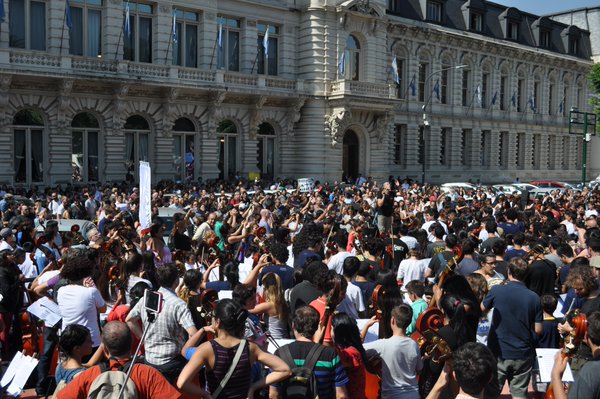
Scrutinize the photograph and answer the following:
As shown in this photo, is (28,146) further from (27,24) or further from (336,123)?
(336,123)

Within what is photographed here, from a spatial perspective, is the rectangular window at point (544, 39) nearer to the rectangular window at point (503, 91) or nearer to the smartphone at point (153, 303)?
the rectangular window at point (503, 91)

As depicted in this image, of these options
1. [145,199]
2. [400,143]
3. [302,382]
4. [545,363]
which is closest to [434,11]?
[400,143]

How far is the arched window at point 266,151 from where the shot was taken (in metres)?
36.2

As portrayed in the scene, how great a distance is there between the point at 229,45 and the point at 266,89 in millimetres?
3378

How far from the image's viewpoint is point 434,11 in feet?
150

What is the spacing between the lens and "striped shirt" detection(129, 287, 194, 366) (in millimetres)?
5742

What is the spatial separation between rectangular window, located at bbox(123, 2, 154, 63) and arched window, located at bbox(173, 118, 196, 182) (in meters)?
3.78

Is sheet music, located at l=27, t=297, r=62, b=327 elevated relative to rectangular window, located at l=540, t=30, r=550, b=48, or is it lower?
lower

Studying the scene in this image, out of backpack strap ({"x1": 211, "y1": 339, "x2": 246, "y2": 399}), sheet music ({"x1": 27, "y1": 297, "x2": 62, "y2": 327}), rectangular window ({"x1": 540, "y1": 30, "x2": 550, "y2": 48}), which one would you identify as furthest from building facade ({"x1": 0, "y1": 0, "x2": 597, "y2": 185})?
backpack strap ({"x1": 211, "y1": 339, "x2": 246, "y2": 399})

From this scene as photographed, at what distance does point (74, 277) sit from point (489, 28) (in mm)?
49308

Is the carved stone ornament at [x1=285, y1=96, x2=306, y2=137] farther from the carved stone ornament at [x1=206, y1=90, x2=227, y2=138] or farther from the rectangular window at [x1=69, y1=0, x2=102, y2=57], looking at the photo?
the rectangular window at [x1=69, y1=0, x2=102, y2=57]

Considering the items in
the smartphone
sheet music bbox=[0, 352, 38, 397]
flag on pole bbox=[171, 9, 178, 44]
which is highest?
flag on pole bbox=[171, 9, 178, 44]

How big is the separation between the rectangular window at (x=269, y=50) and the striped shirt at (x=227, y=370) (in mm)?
31297

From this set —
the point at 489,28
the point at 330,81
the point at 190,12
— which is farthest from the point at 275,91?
the point at 489,28
